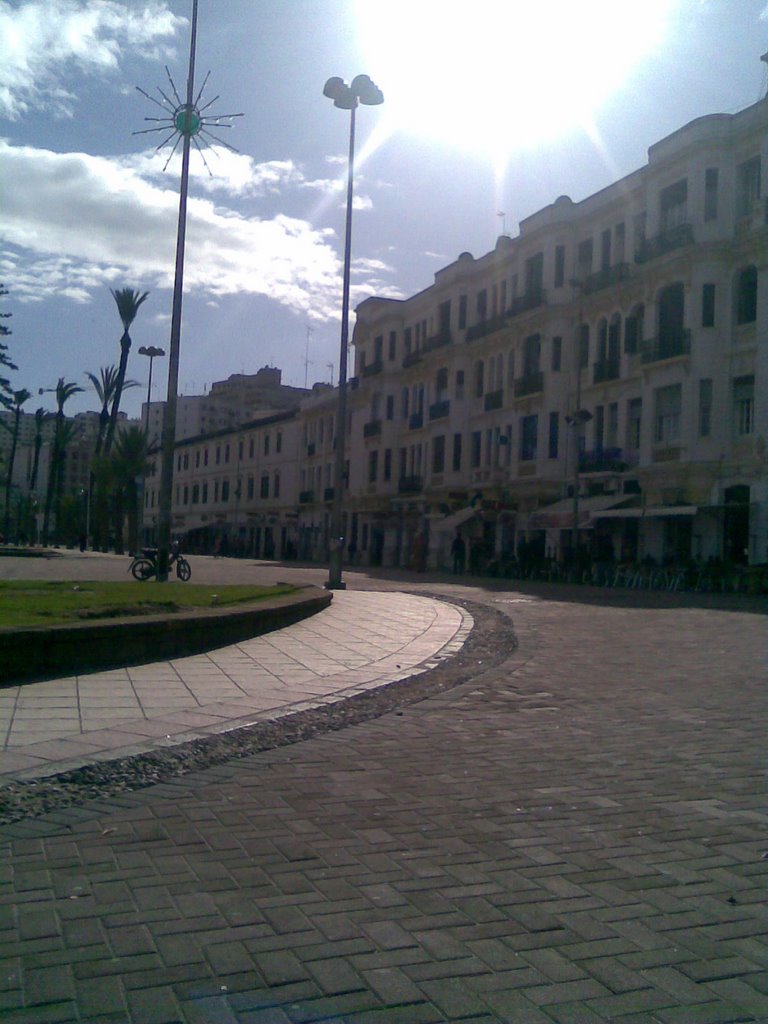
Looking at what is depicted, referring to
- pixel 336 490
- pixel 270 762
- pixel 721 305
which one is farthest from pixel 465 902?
pixel 721 305

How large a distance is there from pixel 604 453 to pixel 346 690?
95.2 feet

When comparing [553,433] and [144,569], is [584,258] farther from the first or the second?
[144,569]

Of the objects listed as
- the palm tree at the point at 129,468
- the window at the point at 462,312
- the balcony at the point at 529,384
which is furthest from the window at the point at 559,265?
the palm tree at the point at 129,468

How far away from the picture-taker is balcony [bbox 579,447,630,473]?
37.1 m

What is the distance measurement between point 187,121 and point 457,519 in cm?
2755

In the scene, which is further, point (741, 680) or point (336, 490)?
point (336, 490)

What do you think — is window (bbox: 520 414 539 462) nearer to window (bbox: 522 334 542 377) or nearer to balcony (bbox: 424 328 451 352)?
window (bbox: 522 334 542 377)

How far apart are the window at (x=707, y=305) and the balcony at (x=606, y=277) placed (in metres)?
4.66

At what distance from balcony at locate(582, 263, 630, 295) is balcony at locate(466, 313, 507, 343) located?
21.2 feet

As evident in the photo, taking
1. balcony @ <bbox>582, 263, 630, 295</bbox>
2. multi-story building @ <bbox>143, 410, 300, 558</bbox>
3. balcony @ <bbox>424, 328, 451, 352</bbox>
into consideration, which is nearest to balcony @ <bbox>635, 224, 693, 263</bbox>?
balcony @ <bbox>582, 263, 630, 295</bbox>

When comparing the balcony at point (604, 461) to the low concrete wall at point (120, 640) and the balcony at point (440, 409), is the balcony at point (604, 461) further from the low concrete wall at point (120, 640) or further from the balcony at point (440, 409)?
the low concrete wall at point (120, 640)

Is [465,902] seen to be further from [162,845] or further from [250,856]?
[162,845]

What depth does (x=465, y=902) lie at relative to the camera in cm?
460

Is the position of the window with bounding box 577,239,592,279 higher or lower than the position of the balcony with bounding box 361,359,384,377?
higher
